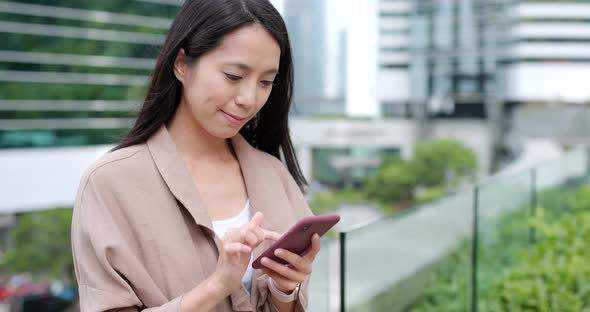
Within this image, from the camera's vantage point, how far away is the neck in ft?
3.68

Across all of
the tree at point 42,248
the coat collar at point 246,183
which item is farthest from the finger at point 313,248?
the tree at point 42,248

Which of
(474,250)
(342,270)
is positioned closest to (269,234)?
(342,270)

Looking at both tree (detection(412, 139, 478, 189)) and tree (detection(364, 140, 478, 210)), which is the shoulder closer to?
tree (detection(364, 140, 478, 210))

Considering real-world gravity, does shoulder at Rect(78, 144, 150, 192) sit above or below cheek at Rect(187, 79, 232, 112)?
below

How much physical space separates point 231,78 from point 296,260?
1.03 feet

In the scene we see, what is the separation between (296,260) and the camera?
100 cm

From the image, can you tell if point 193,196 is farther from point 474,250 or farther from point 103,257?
point 474,250

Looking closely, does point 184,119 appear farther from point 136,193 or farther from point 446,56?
point 446,56

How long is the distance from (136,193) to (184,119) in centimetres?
19

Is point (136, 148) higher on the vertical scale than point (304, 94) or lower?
higher

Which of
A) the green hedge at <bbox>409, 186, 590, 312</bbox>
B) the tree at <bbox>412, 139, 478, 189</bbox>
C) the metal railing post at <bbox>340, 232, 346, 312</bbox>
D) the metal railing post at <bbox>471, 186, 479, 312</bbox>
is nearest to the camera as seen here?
the metal railing post at <bbox>340, 232, 346, 312</bbox>

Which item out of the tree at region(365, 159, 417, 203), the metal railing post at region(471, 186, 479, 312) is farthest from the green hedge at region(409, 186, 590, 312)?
the tree at region(365, 159, 417, 203)

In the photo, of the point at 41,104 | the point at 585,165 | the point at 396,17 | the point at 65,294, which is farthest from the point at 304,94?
the point at 585,165

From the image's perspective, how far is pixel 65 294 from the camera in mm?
20781
